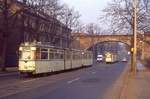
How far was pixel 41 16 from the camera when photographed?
68625 mm

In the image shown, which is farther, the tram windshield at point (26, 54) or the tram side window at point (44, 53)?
the tram side window at point (44, 53)

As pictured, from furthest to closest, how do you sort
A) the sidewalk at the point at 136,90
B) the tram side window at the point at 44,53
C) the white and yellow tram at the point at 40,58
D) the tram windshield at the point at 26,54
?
the tram side window at the point at 44,53 → the tram windshield at the point at 26,54 → the white and yellow tram at the point at 40,58 → the sidewalk at the point at 136,90

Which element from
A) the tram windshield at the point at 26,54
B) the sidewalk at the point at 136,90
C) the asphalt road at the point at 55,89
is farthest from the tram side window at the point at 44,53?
the sidewalk at the point at 136,90

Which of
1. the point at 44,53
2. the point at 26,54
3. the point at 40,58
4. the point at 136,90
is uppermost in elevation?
the point at 44,53

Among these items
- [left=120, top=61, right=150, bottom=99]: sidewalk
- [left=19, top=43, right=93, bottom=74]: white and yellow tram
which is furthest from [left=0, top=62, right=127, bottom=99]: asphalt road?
[left=19, top=43, right=93, bottom=74]: white and yellow tram

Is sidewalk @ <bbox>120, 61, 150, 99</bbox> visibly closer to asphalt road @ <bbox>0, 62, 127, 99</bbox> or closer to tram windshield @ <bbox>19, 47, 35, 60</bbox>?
asphalt road @ <bbox>0, 62, 127, 99</bbox>

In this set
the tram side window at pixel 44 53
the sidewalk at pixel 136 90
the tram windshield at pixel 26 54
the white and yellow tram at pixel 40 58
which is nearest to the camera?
the sidewalk at pixel 136 90

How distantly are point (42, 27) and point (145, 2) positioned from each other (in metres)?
25.7

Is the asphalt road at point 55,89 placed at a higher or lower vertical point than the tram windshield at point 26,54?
lower

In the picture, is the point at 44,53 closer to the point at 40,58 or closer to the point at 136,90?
the point at 40,58

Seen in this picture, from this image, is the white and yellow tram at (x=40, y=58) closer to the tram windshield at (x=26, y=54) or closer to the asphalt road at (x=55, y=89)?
the tram windshield at (x=26, y=54)

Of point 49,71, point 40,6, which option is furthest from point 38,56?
point 40,6

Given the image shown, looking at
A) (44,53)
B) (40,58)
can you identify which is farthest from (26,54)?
(44,53)

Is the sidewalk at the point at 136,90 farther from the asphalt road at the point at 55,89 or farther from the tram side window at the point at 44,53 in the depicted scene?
the tram side window at the point at 44,53
